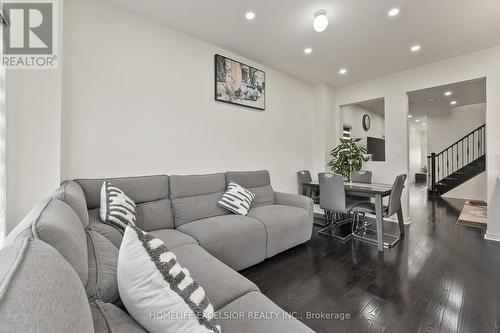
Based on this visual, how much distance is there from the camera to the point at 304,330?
3.07ft

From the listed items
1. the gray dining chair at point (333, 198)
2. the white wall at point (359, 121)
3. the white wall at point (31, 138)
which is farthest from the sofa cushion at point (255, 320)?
the white wall at point (359, 121)

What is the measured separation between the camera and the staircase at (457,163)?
596 cm

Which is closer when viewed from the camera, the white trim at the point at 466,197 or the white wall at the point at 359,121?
the white wall at the point at 359,121

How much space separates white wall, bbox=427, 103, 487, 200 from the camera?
6.06 metres

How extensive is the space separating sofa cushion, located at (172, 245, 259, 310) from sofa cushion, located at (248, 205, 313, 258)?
1.02m

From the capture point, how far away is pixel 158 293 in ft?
2.36

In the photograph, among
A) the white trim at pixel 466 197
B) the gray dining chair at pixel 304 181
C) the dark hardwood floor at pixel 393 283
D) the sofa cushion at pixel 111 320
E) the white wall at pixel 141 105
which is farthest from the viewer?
the white trim at pixel 466 197

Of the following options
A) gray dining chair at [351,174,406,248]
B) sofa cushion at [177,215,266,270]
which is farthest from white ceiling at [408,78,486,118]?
sofa cushion at [177,215,266,270]

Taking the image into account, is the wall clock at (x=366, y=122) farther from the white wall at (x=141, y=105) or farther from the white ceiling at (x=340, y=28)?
the white wall at (x=141, y=105)

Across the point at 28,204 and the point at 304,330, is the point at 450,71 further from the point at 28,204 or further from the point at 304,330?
the point at 28,204

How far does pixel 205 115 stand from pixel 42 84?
164cm

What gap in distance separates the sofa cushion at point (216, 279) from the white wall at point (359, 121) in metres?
4.57

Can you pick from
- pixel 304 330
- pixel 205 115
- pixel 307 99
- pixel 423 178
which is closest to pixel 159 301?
pixel 304 330

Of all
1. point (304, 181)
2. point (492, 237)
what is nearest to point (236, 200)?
point (304, 181)
